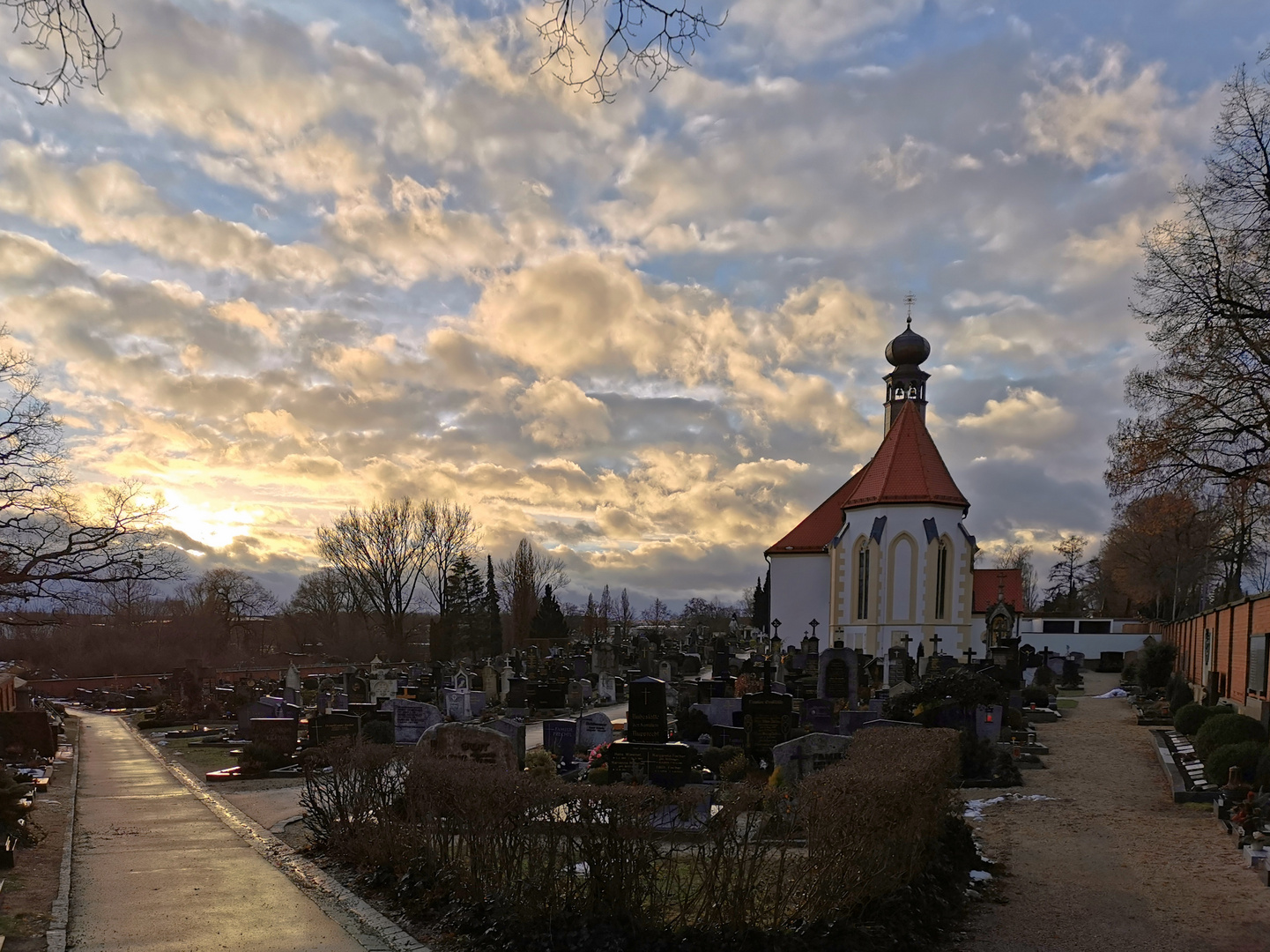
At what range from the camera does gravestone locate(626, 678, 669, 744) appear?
12.7 m

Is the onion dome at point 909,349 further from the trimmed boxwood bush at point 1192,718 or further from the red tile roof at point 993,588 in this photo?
the trimmed boxwood bush at point 1192,718

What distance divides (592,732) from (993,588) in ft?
102

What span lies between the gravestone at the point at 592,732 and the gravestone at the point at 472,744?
568cm

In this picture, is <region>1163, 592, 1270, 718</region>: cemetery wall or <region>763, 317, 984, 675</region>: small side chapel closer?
<region>1163, 592, 1270, 718</region>: cemetery wall

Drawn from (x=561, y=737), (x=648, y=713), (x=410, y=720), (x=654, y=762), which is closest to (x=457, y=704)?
(x=410, y=720)

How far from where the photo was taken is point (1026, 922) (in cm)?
737

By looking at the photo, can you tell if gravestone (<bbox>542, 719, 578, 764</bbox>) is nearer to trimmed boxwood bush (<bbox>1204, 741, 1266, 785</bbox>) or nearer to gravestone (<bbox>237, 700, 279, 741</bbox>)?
gravestone (<bbox>237, 700, 279, 741</bbox>)

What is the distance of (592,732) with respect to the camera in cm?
1631

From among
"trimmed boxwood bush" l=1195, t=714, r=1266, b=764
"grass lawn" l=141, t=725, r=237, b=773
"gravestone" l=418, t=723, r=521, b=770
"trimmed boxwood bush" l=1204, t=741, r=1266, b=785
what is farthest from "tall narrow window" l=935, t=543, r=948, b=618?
"gravestone" l=418, t=723, r=521, b=770

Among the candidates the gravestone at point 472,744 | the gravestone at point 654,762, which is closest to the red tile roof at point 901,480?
the gravestone at point 654,762

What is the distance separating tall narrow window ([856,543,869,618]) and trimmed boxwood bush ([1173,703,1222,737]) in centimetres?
2145

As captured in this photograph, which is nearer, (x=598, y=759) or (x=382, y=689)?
(x=598, y=759)

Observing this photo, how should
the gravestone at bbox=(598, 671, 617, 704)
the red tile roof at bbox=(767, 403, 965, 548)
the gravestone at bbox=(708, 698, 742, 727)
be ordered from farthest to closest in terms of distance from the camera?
the red tile roof at bbox=(767, 403, 965, 548) → the gravestone at bbox=(598, 671, 617, 704) → the gravestone at bbox=(708, 698, 742, 727)

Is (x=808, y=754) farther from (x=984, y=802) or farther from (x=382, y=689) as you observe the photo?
(x=382, y=689)
